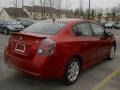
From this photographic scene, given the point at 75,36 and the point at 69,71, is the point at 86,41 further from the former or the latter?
the point at 69,71

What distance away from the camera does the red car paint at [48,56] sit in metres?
4.38

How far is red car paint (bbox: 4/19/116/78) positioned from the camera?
172 inches

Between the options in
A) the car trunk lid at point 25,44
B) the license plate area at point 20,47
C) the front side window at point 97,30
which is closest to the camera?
the car trunk lid at point 25,44

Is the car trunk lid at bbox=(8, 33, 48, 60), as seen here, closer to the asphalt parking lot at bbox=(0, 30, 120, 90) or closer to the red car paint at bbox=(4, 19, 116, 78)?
the red car paint at bbox=(4, 19, 116, 78)

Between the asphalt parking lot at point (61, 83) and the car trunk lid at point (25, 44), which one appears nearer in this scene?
the car trunk lid at point (25, 44)

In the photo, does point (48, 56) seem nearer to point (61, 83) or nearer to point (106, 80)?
point (61, 83)

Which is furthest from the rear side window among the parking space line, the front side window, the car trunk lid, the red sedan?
the parking space line

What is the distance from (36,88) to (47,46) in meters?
1.05

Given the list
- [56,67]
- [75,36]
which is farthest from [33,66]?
[75,36]

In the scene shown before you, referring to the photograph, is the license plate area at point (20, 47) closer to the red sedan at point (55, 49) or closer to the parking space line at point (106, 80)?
the red sedan at point (55, 49)

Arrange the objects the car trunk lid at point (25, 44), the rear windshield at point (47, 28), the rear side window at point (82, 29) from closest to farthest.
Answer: the car trunk lid at point (25, 44), the rear windshield at point (47, 28), the rear side window at point (82, 29)

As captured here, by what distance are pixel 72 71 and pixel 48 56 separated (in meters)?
0.99

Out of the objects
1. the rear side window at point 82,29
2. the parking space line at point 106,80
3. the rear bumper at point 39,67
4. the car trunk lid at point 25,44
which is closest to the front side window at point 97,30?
the rear side window at point 82,29

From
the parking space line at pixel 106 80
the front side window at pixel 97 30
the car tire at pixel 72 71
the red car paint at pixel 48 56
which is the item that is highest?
the front side window at pixel 97 30
